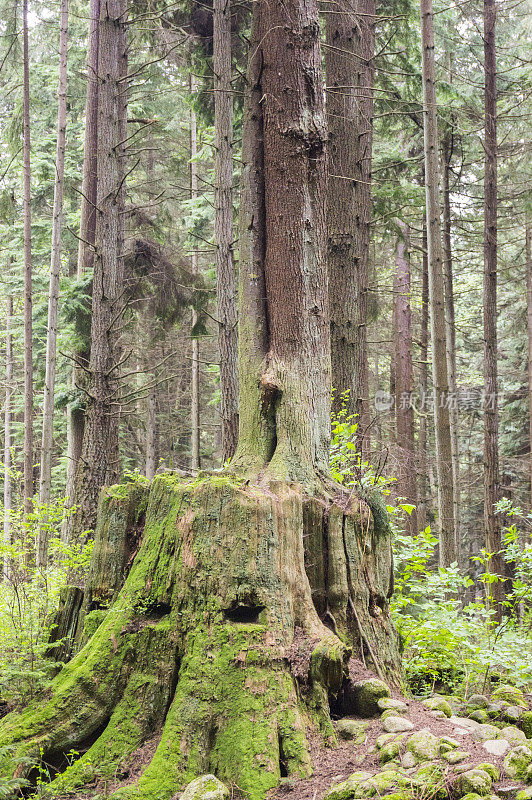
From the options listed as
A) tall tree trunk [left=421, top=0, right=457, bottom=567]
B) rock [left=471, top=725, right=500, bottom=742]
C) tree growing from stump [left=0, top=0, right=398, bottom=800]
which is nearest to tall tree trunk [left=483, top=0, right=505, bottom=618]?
tall tree trunk [left=421, top=0, right=457, bottom=567]

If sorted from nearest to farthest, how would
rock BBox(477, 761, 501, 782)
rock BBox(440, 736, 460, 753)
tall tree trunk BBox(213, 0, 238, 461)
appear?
rock BBox(477, 761, 501, 782)
rock BBox(440, 736, 460, 753)
tall tree trunk BBox(213, 0, 238, 461)

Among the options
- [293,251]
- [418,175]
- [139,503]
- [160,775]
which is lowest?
[160,775]

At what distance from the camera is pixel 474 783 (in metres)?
2.80

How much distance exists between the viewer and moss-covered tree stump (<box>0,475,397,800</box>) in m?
3.46

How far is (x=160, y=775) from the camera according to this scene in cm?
337

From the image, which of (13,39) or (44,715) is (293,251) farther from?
(13,39)

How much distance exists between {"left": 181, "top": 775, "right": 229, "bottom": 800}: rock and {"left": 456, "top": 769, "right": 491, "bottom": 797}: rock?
113 centimetres

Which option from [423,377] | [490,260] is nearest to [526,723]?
[490,260]

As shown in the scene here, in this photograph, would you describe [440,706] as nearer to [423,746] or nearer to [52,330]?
[423,746]

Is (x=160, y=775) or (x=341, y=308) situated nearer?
(x=160, y=775)

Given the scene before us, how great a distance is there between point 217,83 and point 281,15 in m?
5.98

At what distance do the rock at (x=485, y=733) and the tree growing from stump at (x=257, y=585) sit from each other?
2.54 feet

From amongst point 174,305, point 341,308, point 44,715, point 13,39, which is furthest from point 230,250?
point 44,715

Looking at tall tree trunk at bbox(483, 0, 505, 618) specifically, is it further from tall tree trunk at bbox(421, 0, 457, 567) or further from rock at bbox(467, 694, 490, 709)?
rock at bbox(467, 694, 490, 709)
